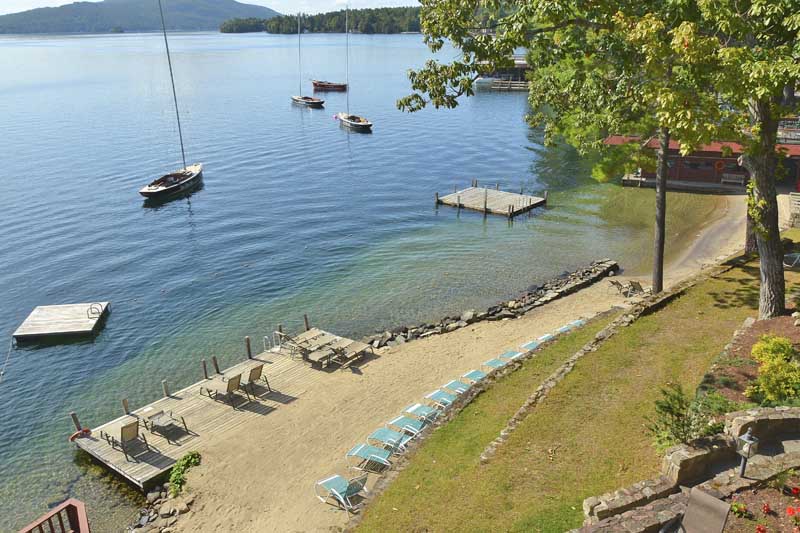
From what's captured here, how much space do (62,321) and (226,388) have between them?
15254 mm

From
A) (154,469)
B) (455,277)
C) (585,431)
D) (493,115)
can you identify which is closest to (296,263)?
(455,277)

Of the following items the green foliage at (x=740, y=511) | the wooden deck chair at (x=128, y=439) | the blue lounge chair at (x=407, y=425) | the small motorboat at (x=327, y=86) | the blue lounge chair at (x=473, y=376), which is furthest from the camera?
the small motorboat at (x=327, y=86)

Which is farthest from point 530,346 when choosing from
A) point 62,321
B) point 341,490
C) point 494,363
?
point 62,321

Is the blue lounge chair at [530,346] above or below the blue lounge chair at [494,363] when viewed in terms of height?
above

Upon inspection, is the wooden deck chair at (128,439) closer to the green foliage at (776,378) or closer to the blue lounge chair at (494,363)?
the blue lounge chair at (494,363)

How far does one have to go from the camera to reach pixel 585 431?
48.4 ft

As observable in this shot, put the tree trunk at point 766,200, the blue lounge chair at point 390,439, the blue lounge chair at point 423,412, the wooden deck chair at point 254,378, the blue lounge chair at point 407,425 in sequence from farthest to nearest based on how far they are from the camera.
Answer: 1. the wooden deck chair at point 254,378
2. the blue lounge chair at point 423,412
3. the blue lounge chair at point 407,425
4. the blue lounge chair at point 390,439
5. the tree trunk at point 766,200

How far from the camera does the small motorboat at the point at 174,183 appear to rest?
5544cm

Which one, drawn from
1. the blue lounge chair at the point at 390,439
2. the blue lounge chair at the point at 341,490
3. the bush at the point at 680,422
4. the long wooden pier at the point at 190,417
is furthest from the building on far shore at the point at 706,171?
the blue lounge chair at the point at 341,490

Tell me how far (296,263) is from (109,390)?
54.8ft

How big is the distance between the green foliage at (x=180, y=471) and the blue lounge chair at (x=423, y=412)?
7.85 metres

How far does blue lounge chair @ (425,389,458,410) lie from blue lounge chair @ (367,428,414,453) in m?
2.11

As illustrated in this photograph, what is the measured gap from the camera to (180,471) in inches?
778

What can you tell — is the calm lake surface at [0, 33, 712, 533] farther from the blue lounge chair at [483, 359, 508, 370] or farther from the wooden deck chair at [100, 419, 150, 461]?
the blue lounge chair at [483, 359, 508, 370]
